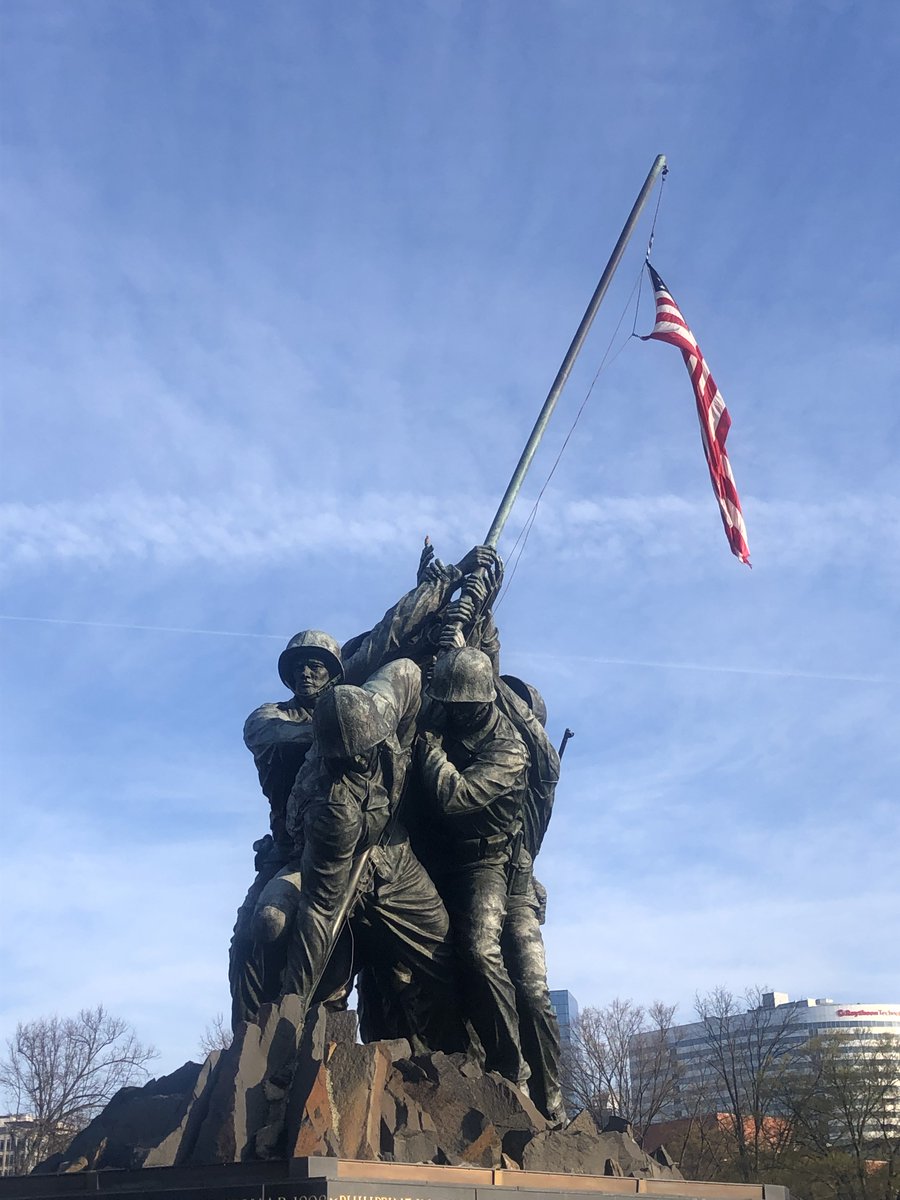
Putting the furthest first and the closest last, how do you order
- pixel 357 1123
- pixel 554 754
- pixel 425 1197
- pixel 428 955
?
pixel 554 754 → pixel 428 955 → pixel 357 1123 → pixel 425 1197

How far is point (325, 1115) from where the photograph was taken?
610 centimetres

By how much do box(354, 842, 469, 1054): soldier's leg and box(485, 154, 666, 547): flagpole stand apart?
299 centimetres

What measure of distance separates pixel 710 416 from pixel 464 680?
18.7ft

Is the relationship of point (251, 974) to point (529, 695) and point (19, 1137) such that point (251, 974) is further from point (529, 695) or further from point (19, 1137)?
point (19, 1137)

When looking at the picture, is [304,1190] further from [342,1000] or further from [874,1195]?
[874,1195]

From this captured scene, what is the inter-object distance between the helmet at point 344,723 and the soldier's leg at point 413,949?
95cm

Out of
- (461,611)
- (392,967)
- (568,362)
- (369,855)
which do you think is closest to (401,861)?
(369,855)

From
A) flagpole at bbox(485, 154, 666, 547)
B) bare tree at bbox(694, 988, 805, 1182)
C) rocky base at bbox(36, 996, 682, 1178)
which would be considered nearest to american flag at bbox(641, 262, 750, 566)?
flagpole at bbox(485, 154, 666, 547)

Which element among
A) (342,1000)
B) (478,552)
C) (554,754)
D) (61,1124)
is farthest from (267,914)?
(61,1124)

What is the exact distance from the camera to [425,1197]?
5.99 metres

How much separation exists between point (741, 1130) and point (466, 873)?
2612 cm

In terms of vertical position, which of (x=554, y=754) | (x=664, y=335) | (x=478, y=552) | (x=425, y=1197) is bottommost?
(x=425, y=1197)

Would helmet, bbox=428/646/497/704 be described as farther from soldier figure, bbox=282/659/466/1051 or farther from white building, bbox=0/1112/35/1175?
white building, bbox=0/1112/35/1175

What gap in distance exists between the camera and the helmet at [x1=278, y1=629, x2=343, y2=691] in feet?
28.8
